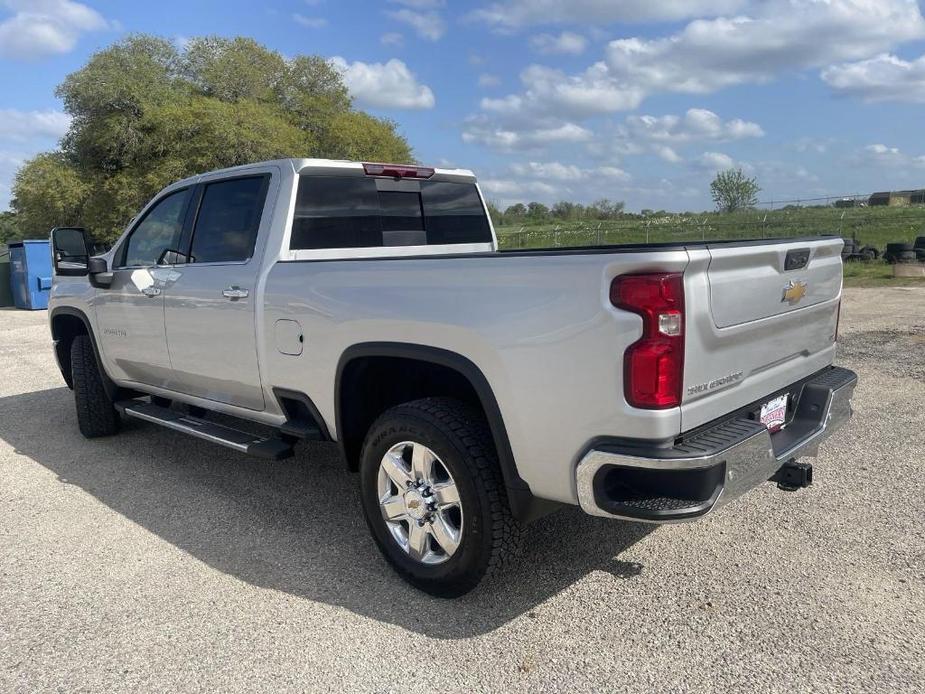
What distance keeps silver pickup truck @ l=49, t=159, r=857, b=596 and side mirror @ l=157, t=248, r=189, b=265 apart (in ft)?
0.07

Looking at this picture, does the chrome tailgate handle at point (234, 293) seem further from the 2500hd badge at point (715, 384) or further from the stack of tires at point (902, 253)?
the stack of tires at point (902, 253)

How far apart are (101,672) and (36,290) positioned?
1747cm

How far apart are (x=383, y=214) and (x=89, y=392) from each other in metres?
3.04

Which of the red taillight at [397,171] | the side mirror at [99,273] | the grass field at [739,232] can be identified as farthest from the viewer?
the grass field at [739,232]

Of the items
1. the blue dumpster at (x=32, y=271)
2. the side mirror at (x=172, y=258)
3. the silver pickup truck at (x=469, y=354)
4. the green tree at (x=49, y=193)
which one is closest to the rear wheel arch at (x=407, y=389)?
the silver pickup truck at (x=469, y=354)

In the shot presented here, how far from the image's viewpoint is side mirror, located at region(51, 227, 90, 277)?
17.2 ft

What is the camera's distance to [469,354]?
9.54ft

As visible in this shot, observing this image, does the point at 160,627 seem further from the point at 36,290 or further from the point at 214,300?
the point at 36,290

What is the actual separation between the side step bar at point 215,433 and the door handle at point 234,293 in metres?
0.81

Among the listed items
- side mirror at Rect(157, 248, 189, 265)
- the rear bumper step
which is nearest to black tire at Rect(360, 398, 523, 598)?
the rear bumper step

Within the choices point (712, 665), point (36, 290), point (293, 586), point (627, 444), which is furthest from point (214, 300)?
point (36, 290)

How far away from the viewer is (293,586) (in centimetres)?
338

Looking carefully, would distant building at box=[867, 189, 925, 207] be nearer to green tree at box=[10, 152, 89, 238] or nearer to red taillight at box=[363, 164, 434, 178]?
green tree at box=[10, 152, 89, 238]

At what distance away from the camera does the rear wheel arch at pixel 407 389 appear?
113 inches
